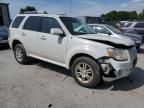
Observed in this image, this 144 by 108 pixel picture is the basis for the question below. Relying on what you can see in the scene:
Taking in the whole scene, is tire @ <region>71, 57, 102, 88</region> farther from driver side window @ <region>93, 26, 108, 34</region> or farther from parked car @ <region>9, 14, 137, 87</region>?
driver side window @ <region>93, 26, 108, 34</region>

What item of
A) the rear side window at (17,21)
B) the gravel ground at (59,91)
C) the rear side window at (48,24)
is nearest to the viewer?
the gravel ground at (59,91)

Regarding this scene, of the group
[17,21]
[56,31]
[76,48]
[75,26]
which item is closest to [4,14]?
[17,21]

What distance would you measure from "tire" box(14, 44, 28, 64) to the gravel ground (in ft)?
2.28

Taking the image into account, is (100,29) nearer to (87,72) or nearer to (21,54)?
(21,54)

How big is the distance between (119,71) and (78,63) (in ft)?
3.45

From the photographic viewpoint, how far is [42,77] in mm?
6285

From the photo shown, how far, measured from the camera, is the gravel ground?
14.7 ft

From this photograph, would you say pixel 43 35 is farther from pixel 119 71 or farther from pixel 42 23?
pixel 119 71

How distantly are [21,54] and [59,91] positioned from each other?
303cm

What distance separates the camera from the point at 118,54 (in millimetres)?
5125

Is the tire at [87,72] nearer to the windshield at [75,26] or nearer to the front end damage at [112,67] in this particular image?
the front end damage at [112,67]

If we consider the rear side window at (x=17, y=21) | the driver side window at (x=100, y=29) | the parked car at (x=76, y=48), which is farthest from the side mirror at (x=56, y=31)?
the driver side window at (x=100, y=29)

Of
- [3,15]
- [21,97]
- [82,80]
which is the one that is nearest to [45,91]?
[21,97]

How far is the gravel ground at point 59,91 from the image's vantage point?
177 inches
